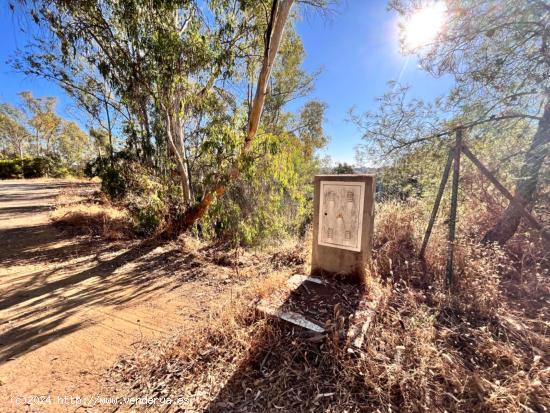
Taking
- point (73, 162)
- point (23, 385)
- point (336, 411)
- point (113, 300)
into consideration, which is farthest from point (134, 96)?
point (73, 162)

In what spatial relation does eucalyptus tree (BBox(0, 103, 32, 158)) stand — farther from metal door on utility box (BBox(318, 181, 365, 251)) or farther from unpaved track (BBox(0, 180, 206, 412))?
metal door on utility box (BBox(318, 181, 365, 251))

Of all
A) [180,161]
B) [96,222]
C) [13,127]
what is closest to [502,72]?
[180,161]

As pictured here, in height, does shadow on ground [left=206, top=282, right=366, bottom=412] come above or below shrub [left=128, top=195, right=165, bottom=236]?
below

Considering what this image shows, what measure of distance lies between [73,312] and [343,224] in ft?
10.5

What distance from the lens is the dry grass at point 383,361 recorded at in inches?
60.0

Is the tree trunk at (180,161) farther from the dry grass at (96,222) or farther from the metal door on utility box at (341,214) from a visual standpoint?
the metal door on utility box at (341,214)

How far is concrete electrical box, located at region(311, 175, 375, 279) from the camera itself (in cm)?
267

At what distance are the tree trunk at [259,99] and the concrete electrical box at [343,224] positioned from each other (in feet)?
7.54

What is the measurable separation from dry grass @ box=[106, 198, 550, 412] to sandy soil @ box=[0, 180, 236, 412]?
0.30 m

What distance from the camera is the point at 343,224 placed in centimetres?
279

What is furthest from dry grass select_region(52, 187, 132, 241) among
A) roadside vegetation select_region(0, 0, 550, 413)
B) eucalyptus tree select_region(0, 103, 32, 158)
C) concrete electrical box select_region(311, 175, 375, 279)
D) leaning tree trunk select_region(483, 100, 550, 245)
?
eucalyptus tree select_region(0, 103, 32, 158)

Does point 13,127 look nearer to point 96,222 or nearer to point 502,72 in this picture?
point 96,222

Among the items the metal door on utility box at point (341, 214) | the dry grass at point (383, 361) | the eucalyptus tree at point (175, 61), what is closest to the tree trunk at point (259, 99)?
the eucalyptus tree at point (175, 61)

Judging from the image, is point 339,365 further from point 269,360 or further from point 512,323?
point 512,323
